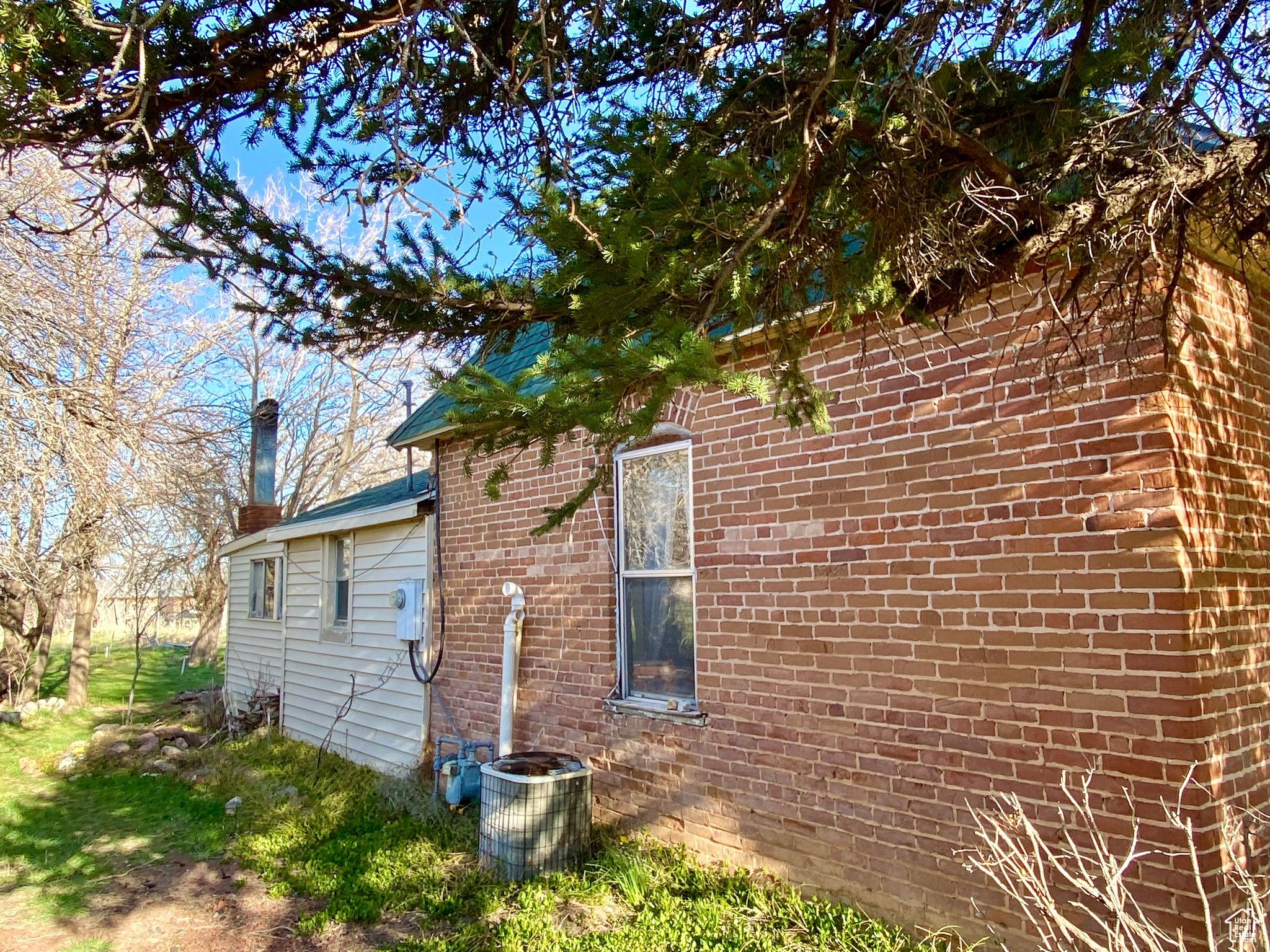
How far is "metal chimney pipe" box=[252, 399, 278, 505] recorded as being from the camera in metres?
17.1

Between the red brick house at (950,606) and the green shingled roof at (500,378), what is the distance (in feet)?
5.82

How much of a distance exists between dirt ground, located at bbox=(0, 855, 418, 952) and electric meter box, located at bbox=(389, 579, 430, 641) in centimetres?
281

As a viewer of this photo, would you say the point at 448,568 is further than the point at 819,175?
Yes

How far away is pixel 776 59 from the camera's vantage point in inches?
138

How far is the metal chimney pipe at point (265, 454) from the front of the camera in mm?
17078

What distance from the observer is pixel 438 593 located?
889 cm

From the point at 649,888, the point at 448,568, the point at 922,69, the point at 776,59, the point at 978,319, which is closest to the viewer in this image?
the point at 922,69

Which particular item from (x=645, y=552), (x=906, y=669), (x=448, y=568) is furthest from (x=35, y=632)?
(x=906, y=669)

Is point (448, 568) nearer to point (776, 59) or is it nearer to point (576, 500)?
point (576, 500)

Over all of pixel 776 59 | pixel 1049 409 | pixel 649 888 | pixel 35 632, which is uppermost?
pixel 776 59

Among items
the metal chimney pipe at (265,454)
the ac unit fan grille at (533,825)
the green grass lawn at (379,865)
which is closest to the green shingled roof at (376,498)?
the green grass lawn at (379,865)

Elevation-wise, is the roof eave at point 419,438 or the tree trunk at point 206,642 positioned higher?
the roof eave at point 419,438

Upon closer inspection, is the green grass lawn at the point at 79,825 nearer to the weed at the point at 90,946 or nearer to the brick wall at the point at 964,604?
the weed at the point at 90,946

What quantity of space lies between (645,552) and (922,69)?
4.09 m
